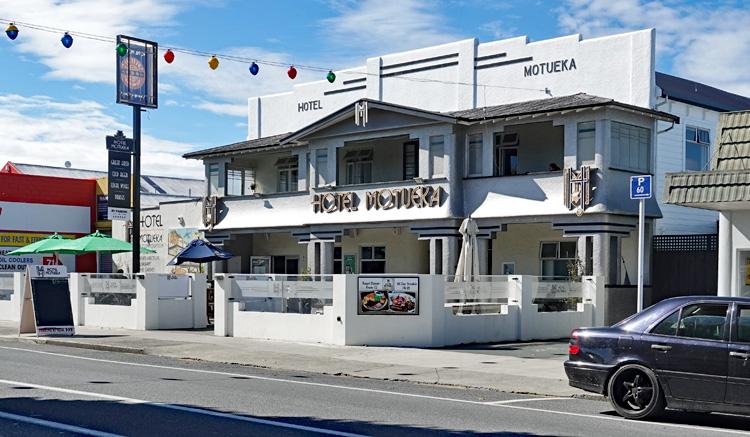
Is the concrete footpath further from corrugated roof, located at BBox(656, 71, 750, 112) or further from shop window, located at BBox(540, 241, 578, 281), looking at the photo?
corrugated roof, located at BBox(656, 71, 750, 112)

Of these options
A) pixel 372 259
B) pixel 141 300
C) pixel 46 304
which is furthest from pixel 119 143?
pixel 372 259

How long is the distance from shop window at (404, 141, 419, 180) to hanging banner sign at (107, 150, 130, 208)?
8671 millimetres

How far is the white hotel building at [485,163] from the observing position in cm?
2605

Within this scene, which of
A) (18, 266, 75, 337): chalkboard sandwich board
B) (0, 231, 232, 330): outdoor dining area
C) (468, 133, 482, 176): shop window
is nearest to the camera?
(18, 266, 75, 337): chalkboard sandwich board

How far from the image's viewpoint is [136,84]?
28.8 m

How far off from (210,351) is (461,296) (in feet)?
18.6

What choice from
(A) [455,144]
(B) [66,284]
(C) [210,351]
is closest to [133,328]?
(B) [66,284]

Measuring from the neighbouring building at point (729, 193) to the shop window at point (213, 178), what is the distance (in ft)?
73.3

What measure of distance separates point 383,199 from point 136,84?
810 centimetres

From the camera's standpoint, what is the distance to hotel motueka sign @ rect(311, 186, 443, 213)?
2873 cm

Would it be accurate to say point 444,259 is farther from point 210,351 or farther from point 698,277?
point 210,351

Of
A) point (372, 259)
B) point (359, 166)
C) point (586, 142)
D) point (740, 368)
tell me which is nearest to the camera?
point (740, 368)

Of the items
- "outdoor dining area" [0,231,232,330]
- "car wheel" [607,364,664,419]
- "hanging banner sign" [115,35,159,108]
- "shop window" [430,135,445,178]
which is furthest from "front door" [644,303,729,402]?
"hanging banner sign" [115,35,159,108]

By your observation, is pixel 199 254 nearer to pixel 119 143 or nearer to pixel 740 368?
pixel 119 143
